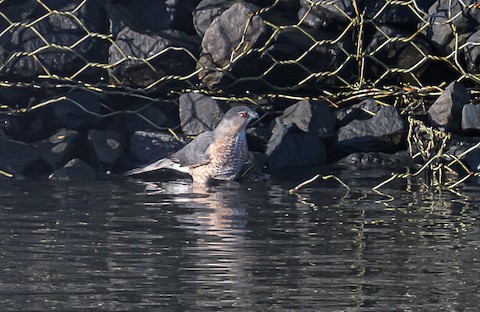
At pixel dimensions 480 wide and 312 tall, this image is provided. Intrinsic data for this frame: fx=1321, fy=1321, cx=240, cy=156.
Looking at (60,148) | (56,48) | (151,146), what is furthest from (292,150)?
(56,48)

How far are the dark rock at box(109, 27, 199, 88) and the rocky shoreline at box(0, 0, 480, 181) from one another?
0.04ft

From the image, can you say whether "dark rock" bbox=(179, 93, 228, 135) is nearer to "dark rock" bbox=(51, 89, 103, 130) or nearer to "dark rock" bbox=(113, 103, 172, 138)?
"dark rock" bbox=(113, 103, 172, 138)

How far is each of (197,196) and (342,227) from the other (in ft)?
5.77

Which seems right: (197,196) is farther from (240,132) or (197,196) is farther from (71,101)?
(71,101)

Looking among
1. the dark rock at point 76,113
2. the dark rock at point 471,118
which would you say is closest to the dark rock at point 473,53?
the dark rock at point 471,118

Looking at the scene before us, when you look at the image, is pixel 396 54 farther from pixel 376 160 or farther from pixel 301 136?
pixel 301 136

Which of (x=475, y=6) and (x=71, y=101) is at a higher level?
(x=475, y=6)

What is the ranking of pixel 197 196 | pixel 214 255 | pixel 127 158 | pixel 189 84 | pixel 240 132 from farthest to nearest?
pixel 189 84 → pixel 127 158 → pixel 240 132 → pixel 197 196 → pixel 214 255

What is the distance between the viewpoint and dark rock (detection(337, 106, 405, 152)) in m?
10.5

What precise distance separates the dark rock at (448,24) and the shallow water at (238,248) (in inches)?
86.1

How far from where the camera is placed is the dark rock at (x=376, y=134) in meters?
10.5

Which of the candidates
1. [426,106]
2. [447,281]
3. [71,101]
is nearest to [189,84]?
[71,101]

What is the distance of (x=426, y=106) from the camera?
433 inches

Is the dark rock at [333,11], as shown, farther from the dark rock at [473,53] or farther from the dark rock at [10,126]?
the dark rock at [10,126]
